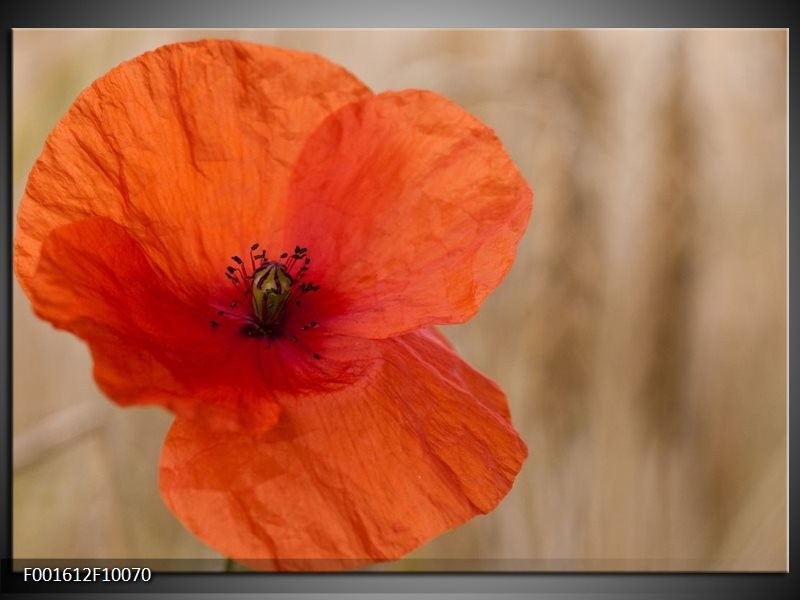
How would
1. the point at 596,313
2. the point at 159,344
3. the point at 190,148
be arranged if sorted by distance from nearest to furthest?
the point at 159,344, the point at 190,148, the point at 596,313

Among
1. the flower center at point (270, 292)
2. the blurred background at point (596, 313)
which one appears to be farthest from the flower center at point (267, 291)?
the blurred background at point (596, 313)

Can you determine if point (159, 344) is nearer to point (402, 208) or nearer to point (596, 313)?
point (402, 208)

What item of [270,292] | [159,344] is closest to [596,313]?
[270,292]

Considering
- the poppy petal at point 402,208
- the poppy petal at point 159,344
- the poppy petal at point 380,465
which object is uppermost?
the poppy petal at point 402,208

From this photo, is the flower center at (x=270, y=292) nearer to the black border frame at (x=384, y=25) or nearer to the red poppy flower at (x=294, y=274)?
the red poppy flower at (x=294, y=274)

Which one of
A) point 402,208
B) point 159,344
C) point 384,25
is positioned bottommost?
point 159,344

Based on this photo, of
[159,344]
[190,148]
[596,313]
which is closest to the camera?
[159,344]

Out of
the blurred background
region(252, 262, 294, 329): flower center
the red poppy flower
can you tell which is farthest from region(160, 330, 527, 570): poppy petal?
the blurred background
